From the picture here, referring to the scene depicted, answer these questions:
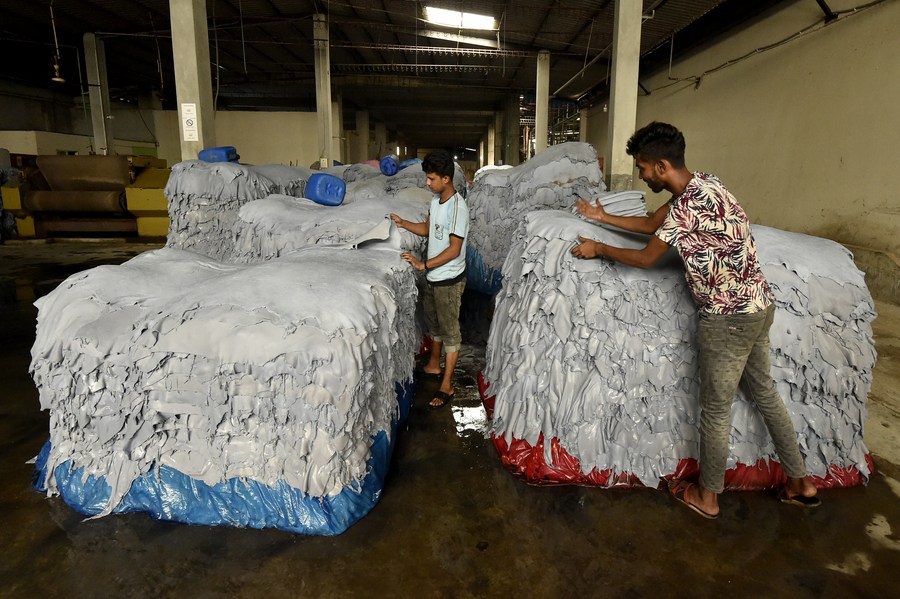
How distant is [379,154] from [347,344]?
1900 cm

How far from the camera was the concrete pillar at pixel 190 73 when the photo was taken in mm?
5469

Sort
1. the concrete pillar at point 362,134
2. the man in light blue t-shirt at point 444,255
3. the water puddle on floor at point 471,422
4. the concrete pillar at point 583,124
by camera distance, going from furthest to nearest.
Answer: the concrete pillar at point 362,134
the concrete pillar at point 583,124
the man in light blue t-shirt at point 444,255
the water puddle on floor at point 471,422

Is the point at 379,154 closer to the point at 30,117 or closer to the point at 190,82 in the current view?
the point at 30,117

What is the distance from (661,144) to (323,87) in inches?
372

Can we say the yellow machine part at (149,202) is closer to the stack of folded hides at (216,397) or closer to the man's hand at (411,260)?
the man's hand at (411,260)

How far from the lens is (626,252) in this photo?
5.85ft

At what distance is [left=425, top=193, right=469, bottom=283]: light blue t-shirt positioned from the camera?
261 cm

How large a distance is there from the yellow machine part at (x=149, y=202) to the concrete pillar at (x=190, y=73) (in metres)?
3.35

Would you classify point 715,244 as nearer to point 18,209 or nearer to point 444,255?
point 444,255

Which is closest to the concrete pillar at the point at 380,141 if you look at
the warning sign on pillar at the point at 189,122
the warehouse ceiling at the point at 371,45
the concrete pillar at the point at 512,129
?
the warehouse ceiling at the point at 371,45

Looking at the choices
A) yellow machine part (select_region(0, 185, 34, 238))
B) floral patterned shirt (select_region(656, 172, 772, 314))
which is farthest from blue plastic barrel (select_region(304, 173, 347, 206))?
yellow machine part (select_region(0, 185, 34, 238))

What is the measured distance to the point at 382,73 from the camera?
523 inches

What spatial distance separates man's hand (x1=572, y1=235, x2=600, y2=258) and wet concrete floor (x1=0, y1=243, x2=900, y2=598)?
914 mm

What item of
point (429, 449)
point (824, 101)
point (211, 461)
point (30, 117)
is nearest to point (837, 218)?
point (824, 101)
